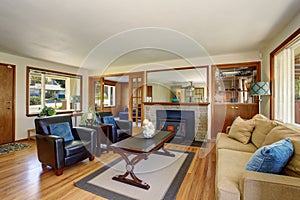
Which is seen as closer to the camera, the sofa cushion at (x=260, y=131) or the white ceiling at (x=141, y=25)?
the white ceiling at (x=141, y=25)

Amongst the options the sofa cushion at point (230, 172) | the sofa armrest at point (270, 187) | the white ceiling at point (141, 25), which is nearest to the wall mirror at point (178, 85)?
the white ceiling at point (141, 25)

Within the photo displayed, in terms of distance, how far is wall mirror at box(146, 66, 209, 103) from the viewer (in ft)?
15.4

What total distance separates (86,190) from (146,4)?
244 cm

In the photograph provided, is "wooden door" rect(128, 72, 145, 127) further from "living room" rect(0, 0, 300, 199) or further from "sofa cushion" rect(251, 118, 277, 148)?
"sofa cushion" rect(251, 118, 277, 148)

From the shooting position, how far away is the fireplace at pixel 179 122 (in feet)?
14.9

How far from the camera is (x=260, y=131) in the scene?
7.69 ft

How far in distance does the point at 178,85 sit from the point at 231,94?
5.76ft

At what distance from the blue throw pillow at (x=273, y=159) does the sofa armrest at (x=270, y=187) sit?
90 mm

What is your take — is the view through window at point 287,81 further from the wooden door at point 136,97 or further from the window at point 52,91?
the window at point 52,91

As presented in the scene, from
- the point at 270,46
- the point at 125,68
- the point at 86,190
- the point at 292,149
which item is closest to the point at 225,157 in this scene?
the point at 292,149

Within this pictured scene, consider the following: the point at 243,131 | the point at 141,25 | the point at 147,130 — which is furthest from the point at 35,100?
the point at 243,131

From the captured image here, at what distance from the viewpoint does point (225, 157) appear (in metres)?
2.01

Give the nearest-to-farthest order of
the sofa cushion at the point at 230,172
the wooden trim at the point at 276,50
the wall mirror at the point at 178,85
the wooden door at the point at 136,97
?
the sofa cushion at the point at 230,172 < the wooden trim at the point at 276,50 < the wall mirror at the point at 178,85 < the wooden door at the point at 136,97

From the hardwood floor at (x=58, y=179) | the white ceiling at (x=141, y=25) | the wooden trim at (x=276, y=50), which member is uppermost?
the white ceiling at (x=141, y=25)
